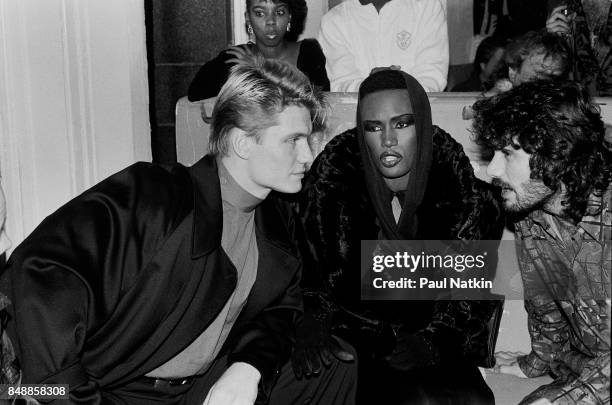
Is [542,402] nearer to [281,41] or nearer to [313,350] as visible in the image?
[313,350]

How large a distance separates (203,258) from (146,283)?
0.17 metres

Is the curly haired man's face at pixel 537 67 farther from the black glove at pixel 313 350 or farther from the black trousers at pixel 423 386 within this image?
the black glove at pixel 313 350

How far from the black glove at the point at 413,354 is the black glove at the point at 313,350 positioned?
0.19 m

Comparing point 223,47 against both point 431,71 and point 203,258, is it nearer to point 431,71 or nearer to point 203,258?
point 431,71

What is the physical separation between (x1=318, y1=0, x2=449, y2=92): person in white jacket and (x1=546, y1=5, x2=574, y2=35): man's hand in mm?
483

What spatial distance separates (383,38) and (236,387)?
85.5 inches

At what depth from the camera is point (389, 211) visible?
2607mm

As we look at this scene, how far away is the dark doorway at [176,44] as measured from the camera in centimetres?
444

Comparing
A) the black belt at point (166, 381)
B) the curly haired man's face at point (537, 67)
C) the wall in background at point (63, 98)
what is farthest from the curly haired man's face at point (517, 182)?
the wall in background at point (63, 98)

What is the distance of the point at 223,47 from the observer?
4477 millimetres

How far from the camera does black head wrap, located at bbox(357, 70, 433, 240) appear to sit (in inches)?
101

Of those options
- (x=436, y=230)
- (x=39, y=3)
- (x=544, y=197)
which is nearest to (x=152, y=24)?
(x=39, y=3)

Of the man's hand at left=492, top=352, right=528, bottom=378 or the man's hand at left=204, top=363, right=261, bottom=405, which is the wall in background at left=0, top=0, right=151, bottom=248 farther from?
the man's hand at left=492, top=352, right=528, bottom=378

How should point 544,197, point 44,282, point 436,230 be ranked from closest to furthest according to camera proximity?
1. point 44,282
2. point 544,197
3. point 436,230
